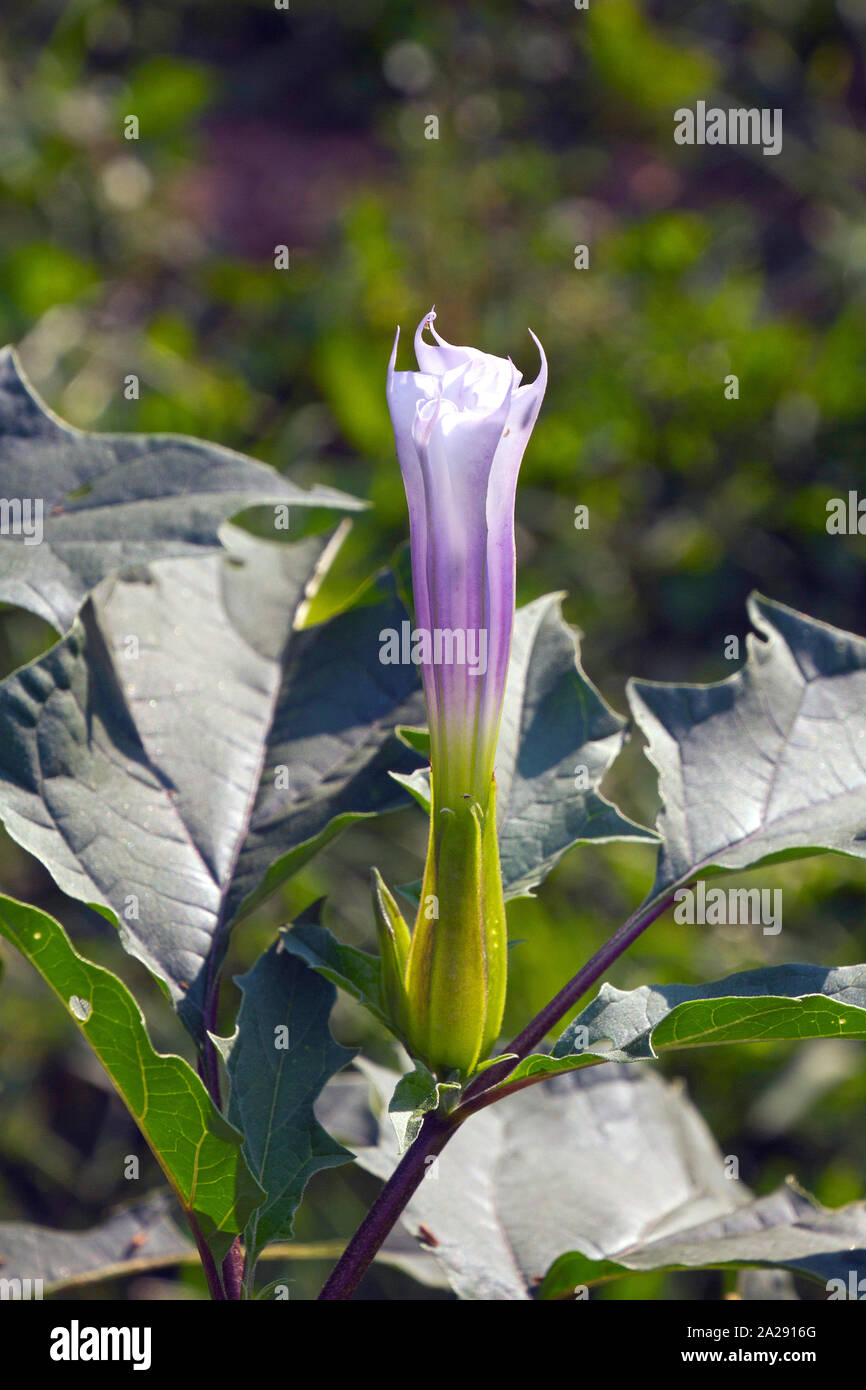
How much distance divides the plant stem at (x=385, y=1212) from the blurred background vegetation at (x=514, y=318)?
2.85 feet

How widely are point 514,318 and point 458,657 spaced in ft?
7.78

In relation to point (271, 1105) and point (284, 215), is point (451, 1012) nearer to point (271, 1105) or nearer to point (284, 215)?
point (271, 1105)

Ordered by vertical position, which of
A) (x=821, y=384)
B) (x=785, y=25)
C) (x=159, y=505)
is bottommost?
(x=159, y=505)

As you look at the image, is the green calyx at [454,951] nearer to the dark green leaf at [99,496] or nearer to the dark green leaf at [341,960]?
the dark green leaf at [341,960]

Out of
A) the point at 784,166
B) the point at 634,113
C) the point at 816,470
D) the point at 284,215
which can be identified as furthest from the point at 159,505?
the point at 634,113

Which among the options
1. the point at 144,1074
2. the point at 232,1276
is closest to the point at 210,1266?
the point at 232,1276

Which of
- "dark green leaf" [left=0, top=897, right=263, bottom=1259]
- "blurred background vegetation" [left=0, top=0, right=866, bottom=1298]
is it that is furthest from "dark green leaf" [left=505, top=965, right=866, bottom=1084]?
"blurred background vegetation" [left=0, top=0, right=866, bottom=1298]

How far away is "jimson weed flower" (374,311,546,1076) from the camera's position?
542mm

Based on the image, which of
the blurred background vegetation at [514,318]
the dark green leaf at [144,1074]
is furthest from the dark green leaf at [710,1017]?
the blurred background vegetation at [514,318]

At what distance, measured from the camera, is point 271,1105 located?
0.64 m

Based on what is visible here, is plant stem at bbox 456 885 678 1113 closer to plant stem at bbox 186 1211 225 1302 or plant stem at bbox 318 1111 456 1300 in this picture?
plant stem at bbox 318 1111 456 1300

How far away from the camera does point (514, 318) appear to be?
111 inches

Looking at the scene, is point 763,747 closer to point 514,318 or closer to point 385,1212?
point 385,1212

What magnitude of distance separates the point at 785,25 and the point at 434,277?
1857 mm
